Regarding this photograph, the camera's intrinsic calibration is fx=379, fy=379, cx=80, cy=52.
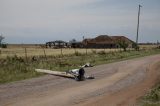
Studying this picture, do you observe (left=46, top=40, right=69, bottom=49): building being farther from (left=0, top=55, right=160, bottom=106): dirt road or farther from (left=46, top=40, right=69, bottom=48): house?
(left=0, top=55, right=160, bottom=106): dirt road

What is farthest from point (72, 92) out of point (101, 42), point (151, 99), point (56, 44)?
point (56, 44)

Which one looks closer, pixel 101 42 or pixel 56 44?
pixel 101 42

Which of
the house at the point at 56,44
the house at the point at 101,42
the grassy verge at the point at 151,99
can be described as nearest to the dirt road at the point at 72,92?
the grassy verge at the point at 151,99

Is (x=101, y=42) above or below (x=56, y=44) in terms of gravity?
above

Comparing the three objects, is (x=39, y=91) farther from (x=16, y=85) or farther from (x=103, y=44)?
(x=103, y=44)

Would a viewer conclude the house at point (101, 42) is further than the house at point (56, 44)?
No

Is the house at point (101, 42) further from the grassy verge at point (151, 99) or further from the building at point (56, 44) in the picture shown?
the grassy verge at point (151, 99)

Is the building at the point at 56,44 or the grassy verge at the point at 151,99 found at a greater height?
the building at the point at 56,44

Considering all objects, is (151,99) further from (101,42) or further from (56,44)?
(56,44)

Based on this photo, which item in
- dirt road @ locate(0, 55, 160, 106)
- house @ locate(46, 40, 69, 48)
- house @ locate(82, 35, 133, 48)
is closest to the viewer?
dirt road @ locate(0, 55, 160, 106)

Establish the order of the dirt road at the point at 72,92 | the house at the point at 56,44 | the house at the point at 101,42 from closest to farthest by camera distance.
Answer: the dirt road at the point at 72,92 → the house at the point at 101,42 → the house at the point at 56,44

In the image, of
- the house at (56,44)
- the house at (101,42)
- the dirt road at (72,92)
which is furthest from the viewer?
the house at (56,44)

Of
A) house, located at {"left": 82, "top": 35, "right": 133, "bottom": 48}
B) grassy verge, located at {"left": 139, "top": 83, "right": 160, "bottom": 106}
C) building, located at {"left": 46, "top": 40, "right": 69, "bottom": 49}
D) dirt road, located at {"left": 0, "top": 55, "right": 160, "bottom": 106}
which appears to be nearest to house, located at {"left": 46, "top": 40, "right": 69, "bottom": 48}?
building, located at {"left": 46, "top": 40, "right": 69, "bottom": 49}

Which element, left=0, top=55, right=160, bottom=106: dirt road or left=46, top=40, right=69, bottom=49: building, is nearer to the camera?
left=0, top=55, right=160, bottom=106: dirt road
